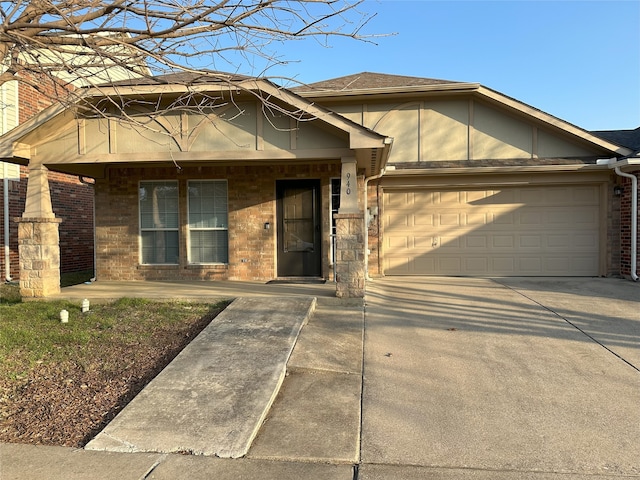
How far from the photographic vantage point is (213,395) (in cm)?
397

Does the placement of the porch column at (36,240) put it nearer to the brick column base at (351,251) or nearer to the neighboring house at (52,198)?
the neighboring house at (52,198)

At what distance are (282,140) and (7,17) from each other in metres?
3.92

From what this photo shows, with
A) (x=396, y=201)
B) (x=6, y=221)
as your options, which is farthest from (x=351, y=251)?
(x=6, y=221)

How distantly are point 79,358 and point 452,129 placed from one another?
30.4 ft

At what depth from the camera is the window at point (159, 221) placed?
32.2 feet

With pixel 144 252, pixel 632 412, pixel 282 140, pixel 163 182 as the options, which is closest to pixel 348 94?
pixel 282 140

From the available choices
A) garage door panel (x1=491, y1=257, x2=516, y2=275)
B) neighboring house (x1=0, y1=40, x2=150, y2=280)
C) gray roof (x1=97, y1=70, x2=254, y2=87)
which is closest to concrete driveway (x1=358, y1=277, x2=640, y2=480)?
garage door panel (x1=491, y1=257, x2=516, y2=275)

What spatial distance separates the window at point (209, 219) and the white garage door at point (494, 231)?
396 centimetres

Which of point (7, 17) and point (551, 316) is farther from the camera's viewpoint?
point (551, 316)

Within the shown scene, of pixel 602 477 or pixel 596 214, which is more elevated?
pixel 596 214

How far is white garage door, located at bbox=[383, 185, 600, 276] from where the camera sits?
34.0ft

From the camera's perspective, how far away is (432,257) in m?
10.7

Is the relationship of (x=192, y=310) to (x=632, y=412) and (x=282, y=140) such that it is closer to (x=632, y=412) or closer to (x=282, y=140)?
(x=282, y=140)

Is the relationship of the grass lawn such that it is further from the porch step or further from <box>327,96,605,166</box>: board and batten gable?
<box>327,96,605,166</box>: board and batten gable
